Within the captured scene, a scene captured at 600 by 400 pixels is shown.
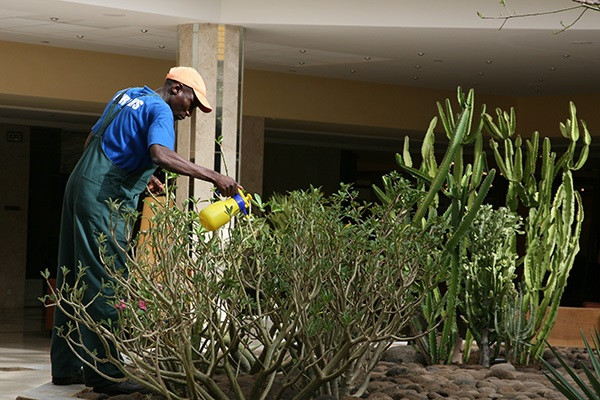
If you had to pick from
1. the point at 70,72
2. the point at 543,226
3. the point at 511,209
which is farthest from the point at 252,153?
the point at 543,226

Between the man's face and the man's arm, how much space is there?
538 millimetres

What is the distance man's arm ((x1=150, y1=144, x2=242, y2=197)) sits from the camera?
391cm

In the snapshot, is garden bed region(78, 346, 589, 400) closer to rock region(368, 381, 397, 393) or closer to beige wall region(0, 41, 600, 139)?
rock region(368, 381, 397, 393)

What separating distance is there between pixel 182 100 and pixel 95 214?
2.13 ft

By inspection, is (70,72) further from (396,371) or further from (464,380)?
(464,380)

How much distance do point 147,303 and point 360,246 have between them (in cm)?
81

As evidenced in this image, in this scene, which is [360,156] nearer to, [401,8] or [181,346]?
[401,8]

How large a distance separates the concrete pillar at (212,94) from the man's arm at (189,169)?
257 inches

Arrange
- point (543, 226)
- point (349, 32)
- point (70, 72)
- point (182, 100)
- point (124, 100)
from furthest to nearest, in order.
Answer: point (70, 72), point (349, 32), point (543, 226), point (182, 100), point (124, 100)

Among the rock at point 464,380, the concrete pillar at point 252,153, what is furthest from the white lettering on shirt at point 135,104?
the concrete pillar at point 252,153

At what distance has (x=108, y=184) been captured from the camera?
4.34 m

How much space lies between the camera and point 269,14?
413 inches

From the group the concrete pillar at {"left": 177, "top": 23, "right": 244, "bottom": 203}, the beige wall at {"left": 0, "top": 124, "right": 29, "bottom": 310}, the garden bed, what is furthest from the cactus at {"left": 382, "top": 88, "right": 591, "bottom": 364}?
the beige wall at {"left": 0, "top": 124, "right": 29, "bottom": 310}

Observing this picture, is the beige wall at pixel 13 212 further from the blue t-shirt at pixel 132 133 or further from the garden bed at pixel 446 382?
the blue t-shirt at pixel 132 133
